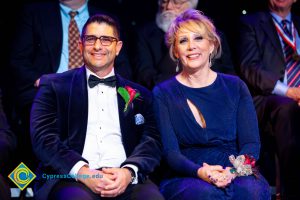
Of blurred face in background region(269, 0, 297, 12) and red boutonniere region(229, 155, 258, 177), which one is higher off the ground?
blurred face in background region(269, 0, 297, 12)

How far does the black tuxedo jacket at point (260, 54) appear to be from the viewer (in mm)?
4320

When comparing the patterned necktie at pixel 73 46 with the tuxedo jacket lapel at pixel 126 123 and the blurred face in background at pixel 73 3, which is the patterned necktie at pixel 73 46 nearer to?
the blurred face in background at pixel 73 3

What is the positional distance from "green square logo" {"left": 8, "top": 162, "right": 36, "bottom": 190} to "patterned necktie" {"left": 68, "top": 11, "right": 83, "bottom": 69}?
1.23 m

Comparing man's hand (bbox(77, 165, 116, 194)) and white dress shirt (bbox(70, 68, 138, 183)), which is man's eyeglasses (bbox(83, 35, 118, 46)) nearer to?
white dress shirt (bbox(70, 68, 138, 183))

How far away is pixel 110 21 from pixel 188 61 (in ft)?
1.87

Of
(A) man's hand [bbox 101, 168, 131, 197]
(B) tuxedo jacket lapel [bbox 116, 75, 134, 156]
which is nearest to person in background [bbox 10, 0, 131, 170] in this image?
(B) tuxedo jacket lapel [bbox 116, 75, 134, 156]

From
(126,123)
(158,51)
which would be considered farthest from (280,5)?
(126,123)

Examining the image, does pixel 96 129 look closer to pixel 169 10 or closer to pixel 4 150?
pixel 4 150

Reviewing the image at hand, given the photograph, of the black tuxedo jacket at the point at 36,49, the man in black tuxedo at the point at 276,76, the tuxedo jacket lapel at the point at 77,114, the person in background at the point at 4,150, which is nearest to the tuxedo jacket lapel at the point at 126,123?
the tuxedo jacket lapel at the point at 77,114

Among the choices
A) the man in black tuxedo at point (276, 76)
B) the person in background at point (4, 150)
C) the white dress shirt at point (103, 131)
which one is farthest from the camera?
the man in black tuxedo at point (276, 76)

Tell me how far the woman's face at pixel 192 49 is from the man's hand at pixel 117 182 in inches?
34.0

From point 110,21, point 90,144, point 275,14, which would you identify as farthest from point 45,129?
point 275,14

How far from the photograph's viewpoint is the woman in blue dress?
321 cm

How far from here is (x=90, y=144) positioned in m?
3.20
